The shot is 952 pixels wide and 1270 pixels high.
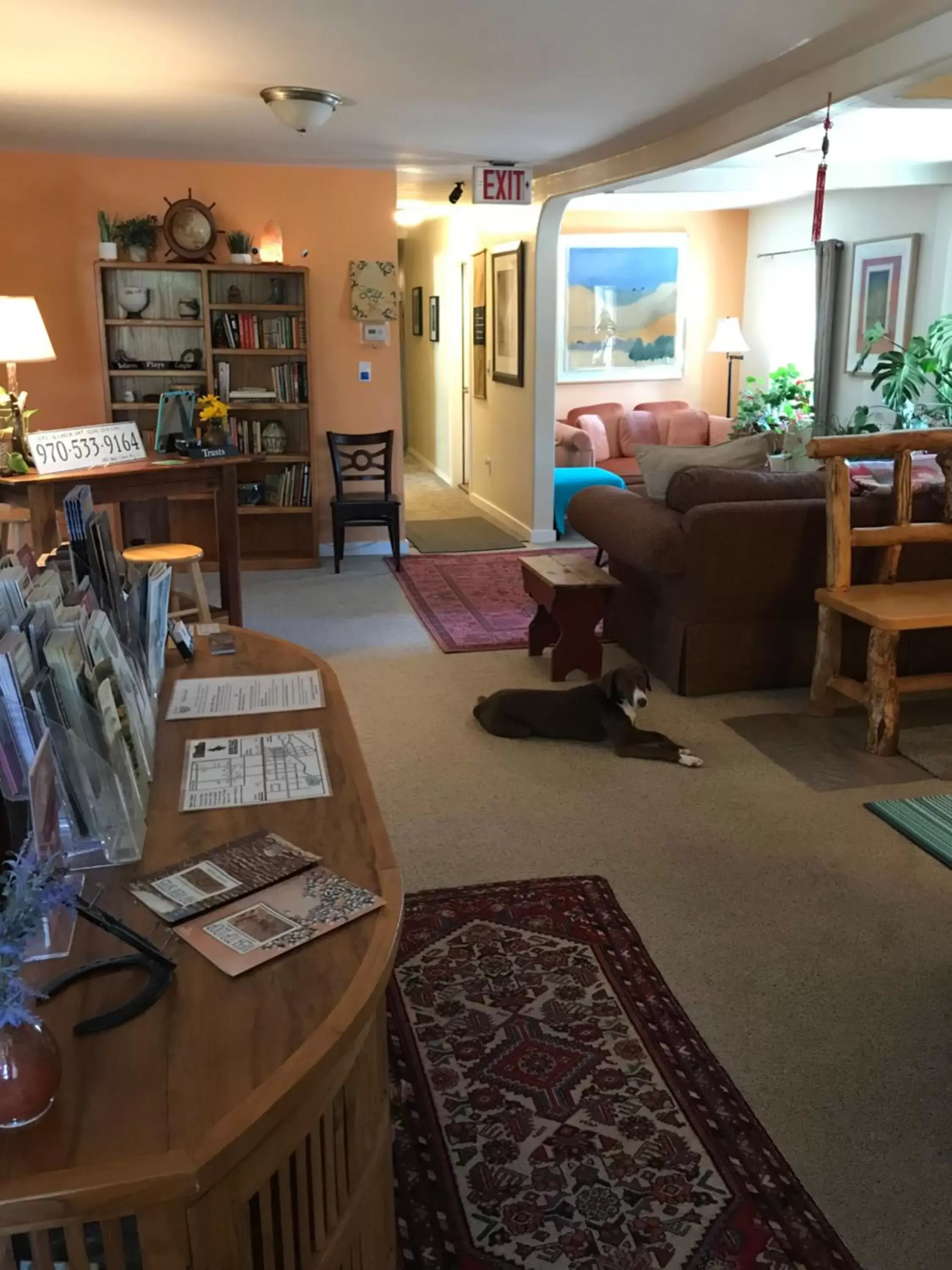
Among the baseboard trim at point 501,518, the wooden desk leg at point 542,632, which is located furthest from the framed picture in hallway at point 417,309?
the wooden desk leg at point 542,632

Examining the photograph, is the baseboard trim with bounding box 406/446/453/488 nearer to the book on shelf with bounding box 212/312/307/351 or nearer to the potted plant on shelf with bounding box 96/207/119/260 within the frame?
the book on shelf with bounding box 212/312/307/351

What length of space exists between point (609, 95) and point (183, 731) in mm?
3847

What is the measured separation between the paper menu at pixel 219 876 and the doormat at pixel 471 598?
11.2 feet

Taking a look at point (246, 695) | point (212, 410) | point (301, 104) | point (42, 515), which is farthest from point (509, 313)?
point (246, 695)

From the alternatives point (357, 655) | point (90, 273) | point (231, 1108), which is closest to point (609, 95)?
point (357, 655)

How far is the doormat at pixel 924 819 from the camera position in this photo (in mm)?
2912

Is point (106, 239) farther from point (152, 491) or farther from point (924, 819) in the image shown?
point (924, 819)

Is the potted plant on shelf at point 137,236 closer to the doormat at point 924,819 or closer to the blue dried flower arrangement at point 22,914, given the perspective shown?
the doormat at point 924,819

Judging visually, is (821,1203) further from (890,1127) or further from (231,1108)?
(231,1108)

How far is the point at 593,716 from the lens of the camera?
143 inches

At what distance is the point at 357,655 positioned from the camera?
186 inches

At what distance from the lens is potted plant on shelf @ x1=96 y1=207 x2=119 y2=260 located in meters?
5.88

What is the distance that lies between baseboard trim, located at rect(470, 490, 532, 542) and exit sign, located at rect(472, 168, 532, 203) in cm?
210

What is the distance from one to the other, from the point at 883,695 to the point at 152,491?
2.87 metres
